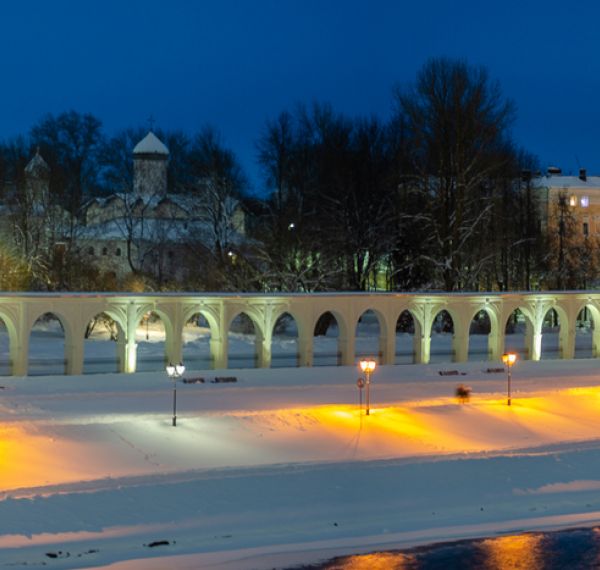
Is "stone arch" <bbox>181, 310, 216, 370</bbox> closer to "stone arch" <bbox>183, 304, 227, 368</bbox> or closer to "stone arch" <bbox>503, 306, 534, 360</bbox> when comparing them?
"stone arch" <bbox>183, 304, 227, 368</bbox>

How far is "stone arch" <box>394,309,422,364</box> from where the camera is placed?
32.8 m

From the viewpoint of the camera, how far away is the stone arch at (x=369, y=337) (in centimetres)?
3219

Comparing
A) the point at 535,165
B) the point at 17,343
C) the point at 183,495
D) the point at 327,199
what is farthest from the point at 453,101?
the point at 183,495

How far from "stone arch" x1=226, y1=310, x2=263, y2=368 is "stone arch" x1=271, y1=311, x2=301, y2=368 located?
75 cm

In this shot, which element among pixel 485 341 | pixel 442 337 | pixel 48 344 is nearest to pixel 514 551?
pixel 48 344

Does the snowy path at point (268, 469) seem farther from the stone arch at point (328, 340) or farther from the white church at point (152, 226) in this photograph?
the white church at point (152, 226)

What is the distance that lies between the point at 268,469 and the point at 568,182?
51506 mm

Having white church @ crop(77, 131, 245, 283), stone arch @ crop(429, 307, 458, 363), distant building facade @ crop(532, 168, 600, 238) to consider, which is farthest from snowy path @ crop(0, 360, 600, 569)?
distant building facade @ crop(532, 168, 600, 238)

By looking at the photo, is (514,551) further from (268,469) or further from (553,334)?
(553,334)

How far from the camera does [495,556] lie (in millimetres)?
14312

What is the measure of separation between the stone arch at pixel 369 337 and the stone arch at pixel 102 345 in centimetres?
795

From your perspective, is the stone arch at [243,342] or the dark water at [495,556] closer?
the dark water at [495,556]

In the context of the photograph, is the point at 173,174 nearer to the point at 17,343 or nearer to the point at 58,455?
the point at 17,343

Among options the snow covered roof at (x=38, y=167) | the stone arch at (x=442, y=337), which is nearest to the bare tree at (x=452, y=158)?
the stone arch at (x=442, y=337)
